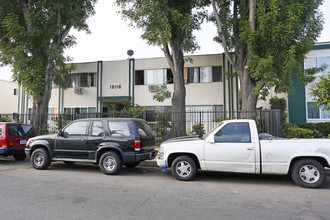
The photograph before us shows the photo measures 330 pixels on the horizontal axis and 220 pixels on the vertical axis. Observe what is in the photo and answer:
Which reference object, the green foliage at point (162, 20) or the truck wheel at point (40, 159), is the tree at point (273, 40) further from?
the truck wheel at point (40, 159)

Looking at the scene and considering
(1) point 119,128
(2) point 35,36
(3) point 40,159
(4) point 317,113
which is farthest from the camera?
(4) point 317,113

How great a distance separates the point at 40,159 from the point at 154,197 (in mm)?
5039

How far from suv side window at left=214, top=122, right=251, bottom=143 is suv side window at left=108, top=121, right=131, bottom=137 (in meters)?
2.70

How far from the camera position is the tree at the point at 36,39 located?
14180 mm

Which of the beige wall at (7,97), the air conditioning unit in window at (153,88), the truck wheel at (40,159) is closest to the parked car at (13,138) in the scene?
the truck wheel at (40,159)

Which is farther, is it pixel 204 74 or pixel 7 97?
pixel 7 97

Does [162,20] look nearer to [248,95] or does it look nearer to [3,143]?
[248,95]

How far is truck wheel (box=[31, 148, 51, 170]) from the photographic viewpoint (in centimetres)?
784

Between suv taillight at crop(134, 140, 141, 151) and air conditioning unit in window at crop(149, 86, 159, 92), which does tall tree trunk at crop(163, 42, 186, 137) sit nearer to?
air conditioning unit in window at crop(149, 86, 159, 92)

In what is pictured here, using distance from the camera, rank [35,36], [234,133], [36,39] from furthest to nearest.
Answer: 1. [36,39]
2. [35,36]
3. [234,133]

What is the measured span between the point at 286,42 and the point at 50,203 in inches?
395

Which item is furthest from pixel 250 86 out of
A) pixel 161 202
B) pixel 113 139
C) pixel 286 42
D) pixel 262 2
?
pixel 161 202

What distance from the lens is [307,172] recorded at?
5758 millimetres

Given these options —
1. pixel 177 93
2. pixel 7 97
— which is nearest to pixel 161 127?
pixel 177 93
